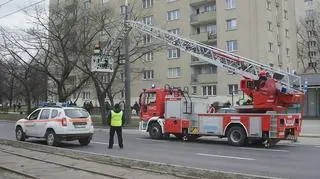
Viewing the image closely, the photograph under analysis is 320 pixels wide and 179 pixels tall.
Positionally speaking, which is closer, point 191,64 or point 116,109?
point 116,109

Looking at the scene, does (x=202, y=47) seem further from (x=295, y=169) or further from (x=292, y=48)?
(x=292, y=48)

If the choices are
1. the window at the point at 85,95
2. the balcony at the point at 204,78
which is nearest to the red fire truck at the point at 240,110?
the balcony at the point at 204,78

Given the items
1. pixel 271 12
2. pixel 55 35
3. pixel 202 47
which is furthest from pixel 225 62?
pixel 271 12

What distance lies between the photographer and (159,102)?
27.6 metres

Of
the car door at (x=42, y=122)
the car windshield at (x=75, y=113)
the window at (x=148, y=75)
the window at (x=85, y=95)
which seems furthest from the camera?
the window at (x=85, y=95)

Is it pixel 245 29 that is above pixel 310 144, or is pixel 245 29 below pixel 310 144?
above

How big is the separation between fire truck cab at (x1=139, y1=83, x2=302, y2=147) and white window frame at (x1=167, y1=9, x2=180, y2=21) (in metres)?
43.3

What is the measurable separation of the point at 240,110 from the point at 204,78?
41871 mm

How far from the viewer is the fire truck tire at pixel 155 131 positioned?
27.4m

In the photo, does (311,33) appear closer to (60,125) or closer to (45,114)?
(45,114)

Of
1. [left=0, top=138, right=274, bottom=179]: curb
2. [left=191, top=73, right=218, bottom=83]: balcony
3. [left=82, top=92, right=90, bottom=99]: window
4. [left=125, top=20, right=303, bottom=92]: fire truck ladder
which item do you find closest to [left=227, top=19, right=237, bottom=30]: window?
[left=191, top=73, right=218, bottom=83]: balcony

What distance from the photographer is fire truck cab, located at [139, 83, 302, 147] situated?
73.4ft

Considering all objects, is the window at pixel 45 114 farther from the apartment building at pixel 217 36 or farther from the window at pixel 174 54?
the window at pixel 174 54

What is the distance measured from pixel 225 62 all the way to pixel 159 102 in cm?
402
